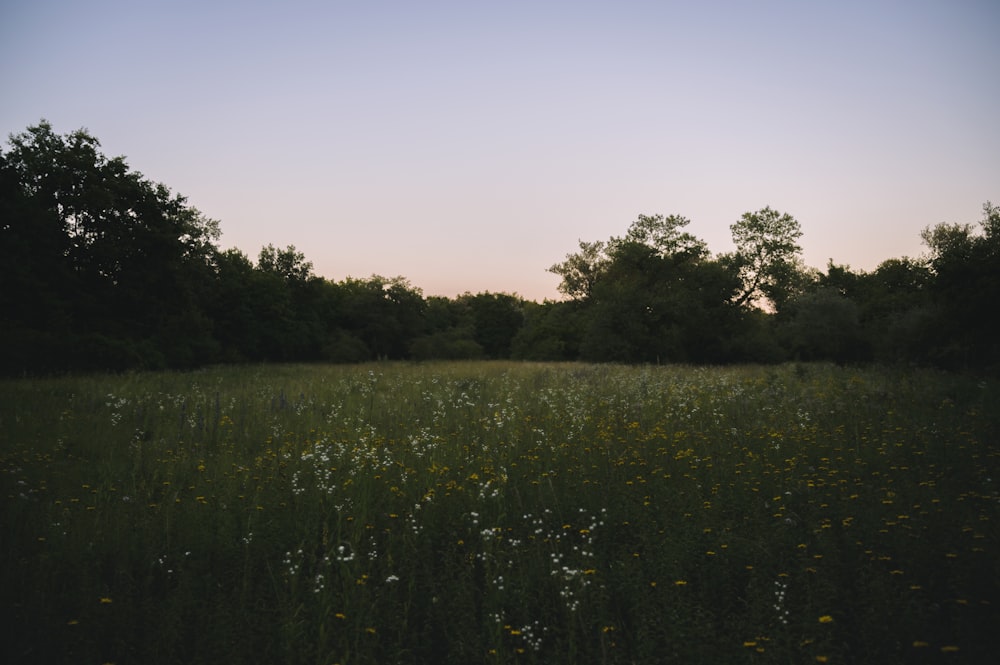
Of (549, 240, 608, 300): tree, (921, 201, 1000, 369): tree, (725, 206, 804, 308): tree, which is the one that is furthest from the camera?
(549, 240, 608, 300): tree

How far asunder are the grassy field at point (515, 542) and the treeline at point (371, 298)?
1274 centimetres

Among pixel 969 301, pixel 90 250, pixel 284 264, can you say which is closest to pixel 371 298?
pixel 284 264

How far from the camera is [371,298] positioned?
43312 millimetres

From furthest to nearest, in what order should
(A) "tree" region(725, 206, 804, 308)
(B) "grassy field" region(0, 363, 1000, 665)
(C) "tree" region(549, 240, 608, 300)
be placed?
1. (C) "tree" region(549, 240, 608, 300)
2. (A) "tree" region(725, 206, 804, 308)
3. (B) "grassy field" region(0, 363, 1000, 665)

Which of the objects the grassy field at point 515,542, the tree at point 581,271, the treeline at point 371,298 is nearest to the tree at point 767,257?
the treeline at point 371,298

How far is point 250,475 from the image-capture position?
5.27m

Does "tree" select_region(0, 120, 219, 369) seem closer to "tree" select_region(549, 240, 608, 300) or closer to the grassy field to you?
the grassy field

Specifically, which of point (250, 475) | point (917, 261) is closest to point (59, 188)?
point (250, 475)

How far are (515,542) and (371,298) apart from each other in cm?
4193

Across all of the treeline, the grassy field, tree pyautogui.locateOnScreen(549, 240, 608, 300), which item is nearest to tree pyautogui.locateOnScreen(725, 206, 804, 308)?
the treeline

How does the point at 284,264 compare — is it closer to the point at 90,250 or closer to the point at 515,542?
the point at 90,250

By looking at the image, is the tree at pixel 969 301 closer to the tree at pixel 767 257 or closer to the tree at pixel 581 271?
the tree at pixel 767 257

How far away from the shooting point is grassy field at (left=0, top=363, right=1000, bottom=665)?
279cm

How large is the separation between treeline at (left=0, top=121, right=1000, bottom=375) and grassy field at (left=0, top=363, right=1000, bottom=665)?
12.7m
